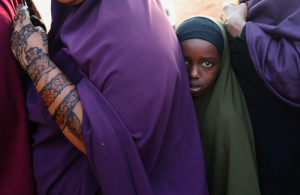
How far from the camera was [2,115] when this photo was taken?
143 centimetres

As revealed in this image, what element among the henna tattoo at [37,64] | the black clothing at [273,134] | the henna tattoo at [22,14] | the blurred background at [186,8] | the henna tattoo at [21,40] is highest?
the henna tattoo at [22,14]

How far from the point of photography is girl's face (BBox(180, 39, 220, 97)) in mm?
1810

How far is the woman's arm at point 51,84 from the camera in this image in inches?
55.1

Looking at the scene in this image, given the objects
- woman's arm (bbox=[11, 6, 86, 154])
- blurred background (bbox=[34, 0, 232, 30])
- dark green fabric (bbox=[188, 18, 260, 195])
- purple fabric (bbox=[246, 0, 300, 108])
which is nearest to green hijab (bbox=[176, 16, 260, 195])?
dark green fabric (bbox=[188, 18, 260, 195])

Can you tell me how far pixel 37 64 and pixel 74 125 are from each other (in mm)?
349

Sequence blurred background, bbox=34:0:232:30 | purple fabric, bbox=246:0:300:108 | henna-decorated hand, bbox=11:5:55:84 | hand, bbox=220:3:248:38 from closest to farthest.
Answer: henna-decorated hand, bbox=11:5:55:84 < purple fabric, bbox=246:0:300:108 < hand, bbox=220:3:248:38 < blurred background, bbox=34:0:232:30

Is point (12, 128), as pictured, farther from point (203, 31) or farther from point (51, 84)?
point (203, 31)

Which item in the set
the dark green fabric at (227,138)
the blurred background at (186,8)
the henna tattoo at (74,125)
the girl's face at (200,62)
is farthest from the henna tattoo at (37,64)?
the blurred background at (186,8)

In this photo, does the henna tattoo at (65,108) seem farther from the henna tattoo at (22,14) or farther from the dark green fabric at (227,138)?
the dark green fabric at (227,138)

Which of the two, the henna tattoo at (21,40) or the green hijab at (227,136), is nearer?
the henna tattoo at (21,40)

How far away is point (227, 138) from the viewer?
1703mm

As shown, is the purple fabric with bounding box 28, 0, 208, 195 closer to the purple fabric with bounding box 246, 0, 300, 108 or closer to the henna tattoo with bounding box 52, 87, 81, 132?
the henna tattoo with bounding box 52, 87, 81, 132

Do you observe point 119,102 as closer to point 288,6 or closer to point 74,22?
point 74,22

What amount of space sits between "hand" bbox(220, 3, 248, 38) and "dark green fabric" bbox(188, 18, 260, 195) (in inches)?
2.1
